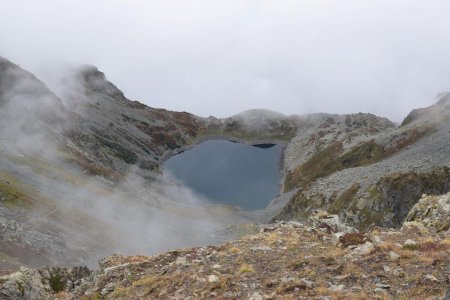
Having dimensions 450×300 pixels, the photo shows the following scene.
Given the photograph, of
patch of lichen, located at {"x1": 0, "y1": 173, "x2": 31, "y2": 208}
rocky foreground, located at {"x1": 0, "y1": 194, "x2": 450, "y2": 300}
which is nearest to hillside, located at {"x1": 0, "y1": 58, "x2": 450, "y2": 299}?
rocky foreground, located at {"x1": 0, "y1": 194, "x2": 450, "y2": 300}

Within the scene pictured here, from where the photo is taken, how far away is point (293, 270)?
23.1m

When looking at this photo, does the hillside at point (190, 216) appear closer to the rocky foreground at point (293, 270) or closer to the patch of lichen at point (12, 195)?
the rocky foreground at point (293, 270)

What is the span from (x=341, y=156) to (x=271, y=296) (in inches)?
5570

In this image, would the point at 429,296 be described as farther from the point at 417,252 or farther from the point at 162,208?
the point at 162,208

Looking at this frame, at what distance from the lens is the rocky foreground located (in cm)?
1966

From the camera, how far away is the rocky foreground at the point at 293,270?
19.7 meters

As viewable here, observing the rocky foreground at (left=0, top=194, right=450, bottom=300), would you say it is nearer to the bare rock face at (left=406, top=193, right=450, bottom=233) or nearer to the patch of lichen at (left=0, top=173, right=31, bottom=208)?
the bare rock face at (left=406, top=193, right=450, bottom=233)

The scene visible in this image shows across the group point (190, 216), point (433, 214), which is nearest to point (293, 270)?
point (433, 214)

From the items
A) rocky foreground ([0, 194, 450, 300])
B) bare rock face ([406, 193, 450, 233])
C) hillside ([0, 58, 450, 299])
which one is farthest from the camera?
bare rock face ([406, 193, 450, 233])

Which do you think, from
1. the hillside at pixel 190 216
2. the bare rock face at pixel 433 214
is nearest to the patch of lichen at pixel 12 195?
the hillside at pixel 190 216

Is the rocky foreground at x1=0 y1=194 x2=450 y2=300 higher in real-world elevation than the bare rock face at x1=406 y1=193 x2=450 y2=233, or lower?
lower

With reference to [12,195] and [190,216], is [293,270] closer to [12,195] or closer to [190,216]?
[12,195]

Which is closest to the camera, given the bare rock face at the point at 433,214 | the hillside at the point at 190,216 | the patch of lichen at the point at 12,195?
the hillside at the point at 190,216

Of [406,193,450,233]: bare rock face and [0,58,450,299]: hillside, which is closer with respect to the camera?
[0,58,450,299]: hillside
